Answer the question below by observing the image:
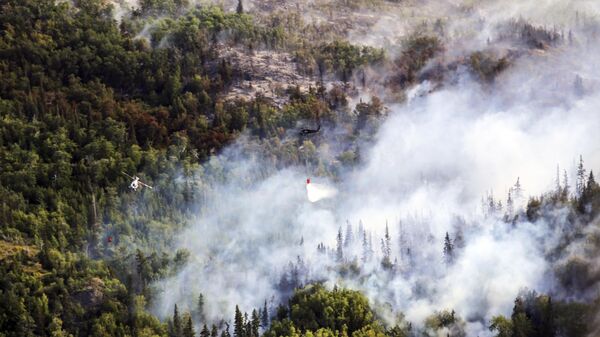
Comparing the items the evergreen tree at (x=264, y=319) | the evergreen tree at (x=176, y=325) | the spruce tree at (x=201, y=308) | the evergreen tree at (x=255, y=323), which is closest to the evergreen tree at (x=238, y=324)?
the evergreen tree at (x=255, y=323)

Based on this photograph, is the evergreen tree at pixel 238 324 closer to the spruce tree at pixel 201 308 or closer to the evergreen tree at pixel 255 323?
the evergreen tree at pixel 255 323

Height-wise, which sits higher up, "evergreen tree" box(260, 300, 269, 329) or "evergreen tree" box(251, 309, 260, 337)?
"evergreen tree" box(251, 309, 260, 337)

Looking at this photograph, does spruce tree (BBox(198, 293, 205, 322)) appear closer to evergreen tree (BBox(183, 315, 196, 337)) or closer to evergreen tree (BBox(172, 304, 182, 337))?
evergreen tree (BBox(183, 315, 196, 337))

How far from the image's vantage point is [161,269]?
199875 mm

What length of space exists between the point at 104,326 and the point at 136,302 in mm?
7137

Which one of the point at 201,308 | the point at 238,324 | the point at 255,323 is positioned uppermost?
the point at 238,324

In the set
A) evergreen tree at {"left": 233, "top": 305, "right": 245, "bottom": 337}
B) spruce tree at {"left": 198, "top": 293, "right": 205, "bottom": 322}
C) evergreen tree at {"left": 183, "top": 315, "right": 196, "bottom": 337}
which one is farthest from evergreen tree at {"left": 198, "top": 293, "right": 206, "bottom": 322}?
evergreen tree at {"left": 233, "top": 305, "right": 245, "bottom": 337}

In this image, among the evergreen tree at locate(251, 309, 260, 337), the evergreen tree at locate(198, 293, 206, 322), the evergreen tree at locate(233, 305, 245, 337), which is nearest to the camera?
the evergreen tree at locate(233, 305, 245, 337)

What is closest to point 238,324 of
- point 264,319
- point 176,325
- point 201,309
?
point 264,319

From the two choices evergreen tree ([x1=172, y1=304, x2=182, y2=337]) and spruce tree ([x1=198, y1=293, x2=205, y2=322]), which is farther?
spruce tree ([x1=198, y1=293, x2=205, y2=322])

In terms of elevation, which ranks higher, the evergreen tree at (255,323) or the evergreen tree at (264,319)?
the evergreen tree at (255,323)

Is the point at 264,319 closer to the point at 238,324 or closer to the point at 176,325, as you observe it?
the point at 238,324

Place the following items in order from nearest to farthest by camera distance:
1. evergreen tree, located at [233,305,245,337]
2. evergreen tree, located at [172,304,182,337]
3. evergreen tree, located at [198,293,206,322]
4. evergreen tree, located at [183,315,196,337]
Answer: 1. evergreen tree, located at [233,305,245,337]
2. evergreen tree, located at [183,315,196,337]
3. evergreen tree, located at [172,304,182,337]
4. evergreen tree, located at [198,293,206,322]

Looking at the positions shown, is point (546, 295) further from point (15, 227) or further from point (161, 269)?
point (15, 227)
